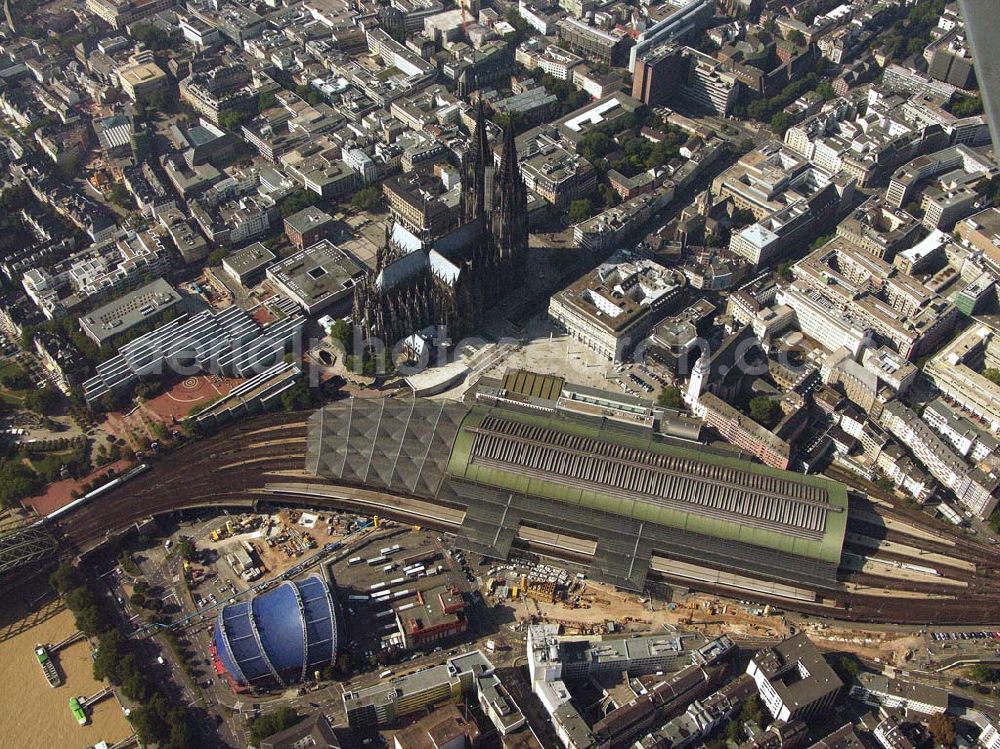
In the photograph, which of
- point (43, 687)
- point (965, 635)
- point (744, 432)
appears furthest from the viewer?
point (744, 432)

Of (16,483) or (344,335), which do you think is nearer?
(16,483)

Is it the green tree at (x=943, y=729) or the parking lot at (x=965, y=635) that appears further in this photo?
the parking lot at (x=965, y=635)

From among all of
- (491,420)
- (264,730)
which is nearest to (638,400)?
(491,420)

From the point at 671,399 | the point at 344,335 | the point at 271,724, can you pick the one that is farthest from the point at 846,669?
the point at 344,335

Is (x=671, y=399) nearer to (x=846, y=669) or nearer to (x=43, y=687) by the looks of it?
(x=846, y=669)

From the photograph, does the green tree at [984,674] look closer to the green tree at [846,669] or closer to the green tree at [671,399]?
the green tree at [846,669]

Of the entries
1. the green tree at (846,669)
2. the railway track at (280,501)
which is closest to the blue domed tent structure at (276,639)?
the railway track at (280,501)
